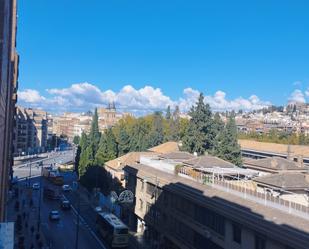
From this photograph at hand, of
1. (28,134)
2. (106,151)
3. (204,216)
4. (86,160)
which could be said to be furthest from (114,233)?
(28,134)

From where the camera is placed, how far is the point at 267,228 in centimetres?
2378

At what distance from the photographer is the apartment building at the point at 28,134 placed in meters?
136

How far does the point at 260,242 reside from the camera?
83.5 ft

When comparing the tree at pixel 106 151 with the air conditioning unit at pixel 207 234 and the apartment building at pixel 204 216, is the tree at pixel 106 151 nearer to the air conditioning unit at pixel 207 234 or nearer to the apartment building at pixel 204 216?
the apartment building at pixel 204 216

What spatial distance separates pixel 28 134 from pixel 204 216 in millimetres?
126884

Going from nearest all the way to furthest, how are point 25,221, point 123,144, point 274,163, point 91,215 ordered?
1. point 274,163
2. point 25,221
3. point 91,215
4. point 123,144

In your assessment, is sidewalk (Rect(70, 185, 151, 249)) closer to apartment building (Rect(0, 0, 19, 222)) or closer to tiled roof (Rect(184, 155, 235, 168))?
tiled roof (Rect(184, 155, 235, 168))

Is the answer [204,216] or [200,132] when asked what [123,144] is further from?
[204,216]

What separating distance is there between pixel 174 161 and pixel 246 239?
22.5 meters

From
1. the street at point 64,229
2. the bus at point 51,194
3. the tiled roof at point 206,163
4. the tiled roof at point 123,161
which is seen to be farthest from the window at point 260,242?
the bus at point 51,194

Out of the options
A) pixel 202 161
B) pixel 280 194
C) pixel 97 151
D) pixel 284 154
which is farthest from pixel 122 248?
pixel 284 154

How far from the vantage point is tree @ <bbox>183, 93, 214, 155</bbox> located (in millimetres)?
67188

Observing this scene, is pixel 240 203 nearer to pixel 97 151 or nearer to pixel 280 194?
pixel 280 194

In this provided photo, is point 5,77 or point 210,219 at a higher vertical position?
point 5,77
